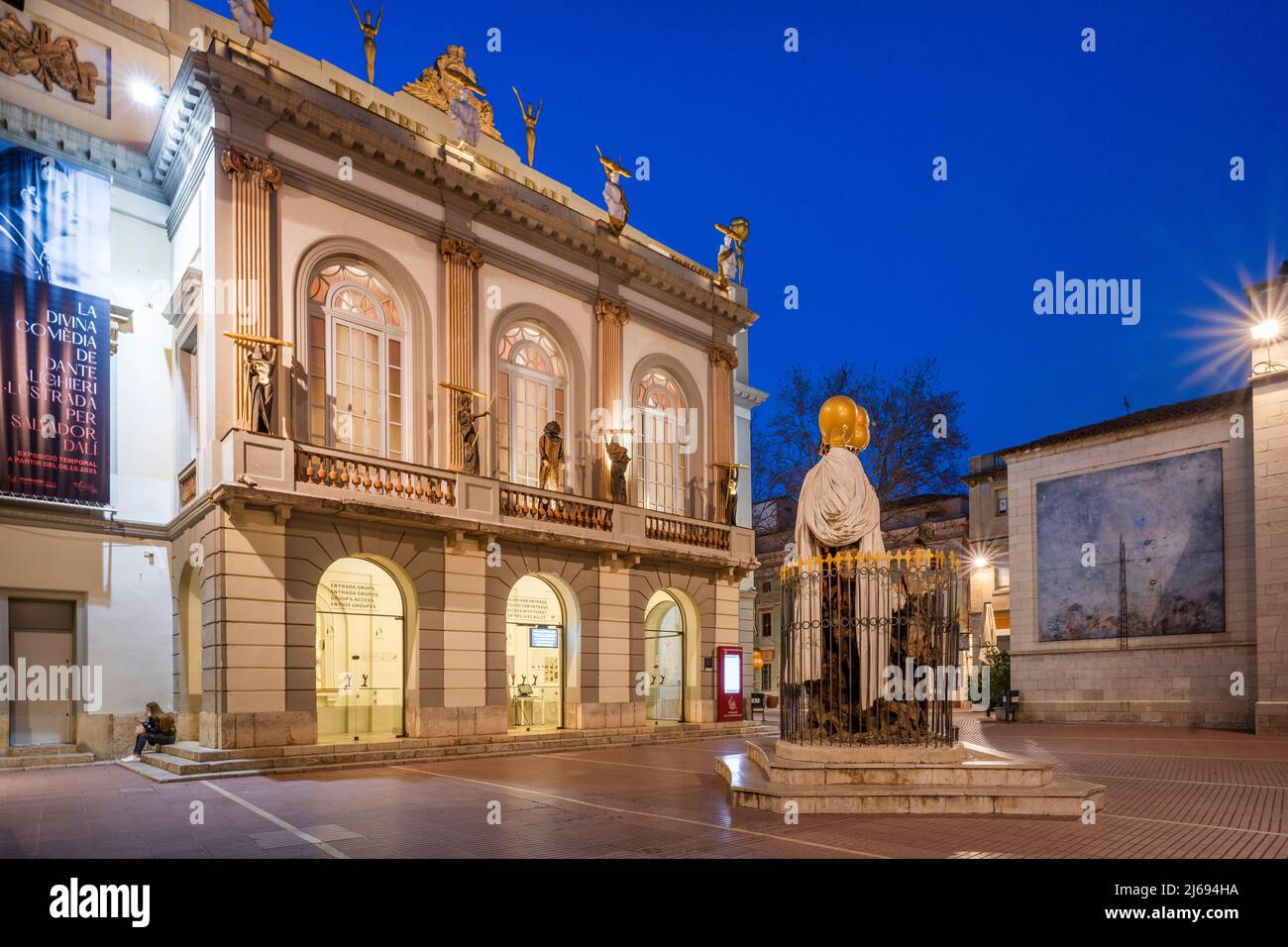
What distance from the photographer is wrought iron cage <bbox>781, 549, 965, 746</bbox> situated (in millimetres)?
11273

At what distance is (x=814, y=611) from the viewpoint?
11844 mm

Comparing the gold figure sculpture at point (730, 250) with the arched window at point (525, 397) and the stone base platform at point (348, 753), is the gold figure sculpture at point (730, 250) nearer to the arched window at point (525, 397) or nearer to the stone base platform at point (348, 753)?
the arched window at point (525, 397)

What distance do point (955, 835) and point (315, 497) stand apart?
43.5ft

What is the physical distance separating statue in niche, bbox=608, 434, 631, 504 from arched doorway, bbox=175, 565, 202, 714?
992cm

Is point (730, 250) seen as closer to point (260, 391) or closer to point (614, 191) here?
point (614, 191)

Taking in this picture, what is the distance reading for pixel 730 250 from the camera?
31.5 metres

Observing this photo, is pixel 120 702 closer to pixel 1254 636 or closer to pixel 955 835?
pixel 955 835

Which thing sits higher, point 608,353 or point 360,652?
point 608,353

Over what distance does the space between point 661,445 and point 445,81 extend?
37.6ft

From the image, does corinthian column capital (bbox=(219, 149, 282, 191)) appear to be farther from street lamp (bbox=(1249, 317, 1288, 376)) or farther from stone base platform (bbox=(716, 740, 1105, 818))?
street lamp (bbox=(1249, 317, 1288, 376))

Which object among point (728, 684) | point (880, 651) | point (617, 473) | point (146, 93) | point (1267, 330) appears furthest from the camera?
point (728, 684)

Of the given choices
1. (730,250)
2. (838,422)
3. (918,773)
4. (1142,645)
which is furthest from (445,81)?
(1142,645)

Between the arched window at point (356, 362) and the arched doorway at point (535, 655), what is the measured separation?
16.9ft

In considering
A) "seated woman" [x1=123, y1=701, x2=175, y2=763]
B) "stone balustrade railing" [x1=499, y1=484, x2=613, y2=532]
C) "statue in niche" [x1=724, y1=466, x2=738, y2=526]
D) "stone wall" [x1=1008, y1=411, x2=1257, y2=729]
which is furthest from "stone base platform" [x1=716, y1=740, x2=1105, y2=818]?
"stone wall" [x1=1008, y1=411, x2=1257, y2=729]
